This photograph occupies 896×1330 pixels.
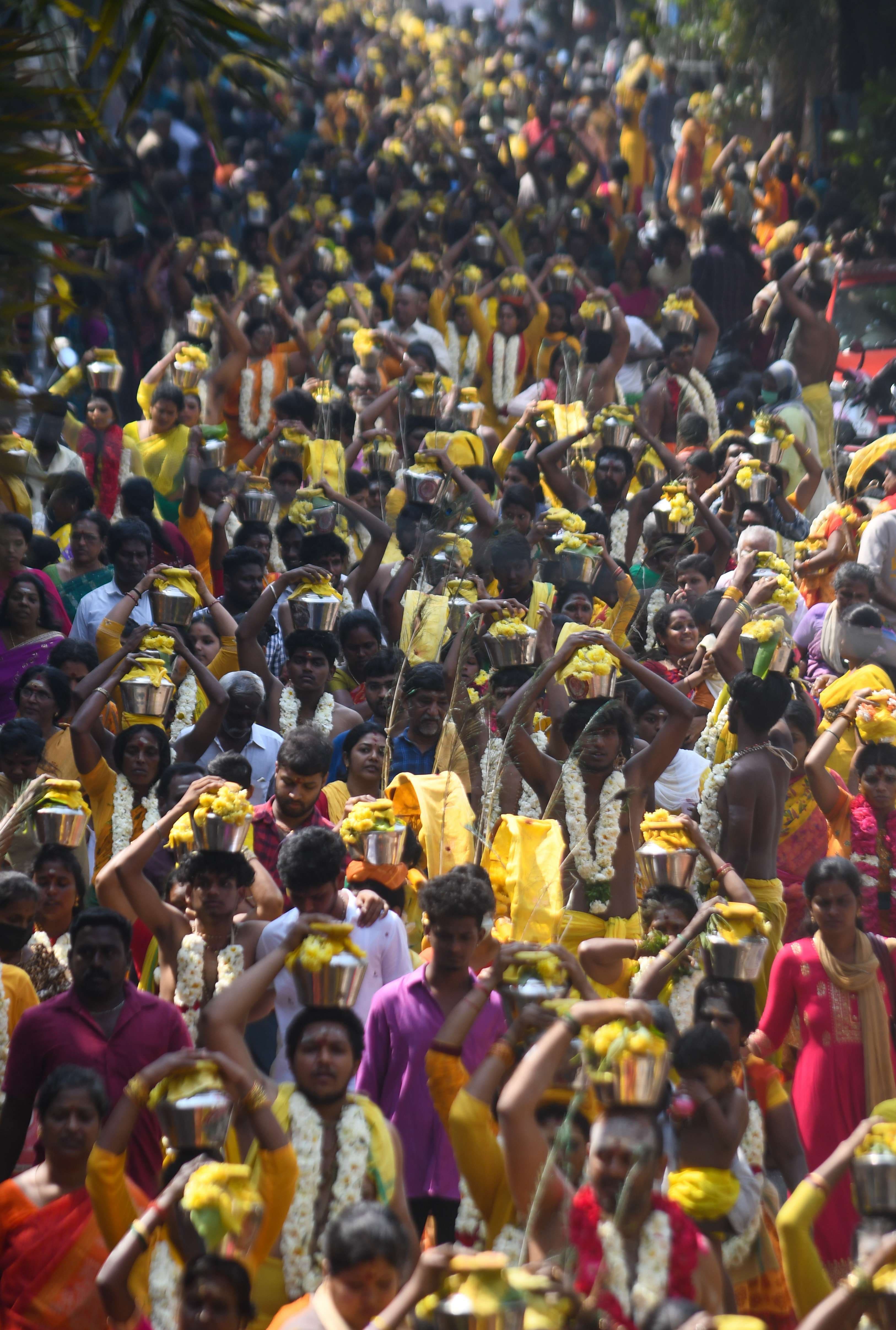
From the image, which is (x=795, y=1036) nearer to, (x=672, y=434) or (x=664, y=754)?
(x=664, y=754)

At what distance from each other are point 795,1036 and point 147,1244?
227 centimetres

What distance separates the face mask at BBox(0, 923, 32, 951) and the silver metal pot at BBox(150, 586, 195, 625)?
1955mm

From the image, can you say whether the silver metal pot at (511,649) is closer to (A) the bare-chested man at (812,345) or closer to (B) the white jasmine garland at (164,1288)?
(B) the white jasmine garland at (164,1288)

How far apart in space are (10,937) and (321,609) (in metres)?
2.26

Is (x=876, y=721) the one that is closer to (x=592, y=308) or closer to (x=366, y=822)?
(x=366, y=822)

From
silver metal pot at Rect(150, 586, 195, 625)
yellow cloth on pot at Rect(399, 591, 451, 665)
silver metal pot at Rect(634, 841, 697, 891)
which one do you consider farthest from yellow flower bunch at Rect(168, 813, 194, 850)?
yellow cloth on pot at Rect(399, 591, 451, 665)

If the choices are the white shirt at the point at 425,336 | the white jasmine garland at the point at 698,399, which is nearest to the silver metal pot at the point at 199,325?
the white shirt at the point at 425,336

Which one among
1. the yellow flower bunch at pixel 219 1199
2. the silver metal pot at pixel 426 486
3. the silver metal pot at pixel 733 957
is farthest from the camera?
the silver metal pot at pixel 426 486

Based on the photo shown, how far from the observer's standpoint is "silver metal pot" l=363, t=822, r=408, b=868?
5.31 m

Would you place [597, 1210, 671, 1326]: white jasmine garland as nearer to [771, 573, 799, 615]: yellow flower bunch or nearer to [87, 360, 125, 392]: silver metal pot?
[771, 573, 799, 615]: yellow flower bunch

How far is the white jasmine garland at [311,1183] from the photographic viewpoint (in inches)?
159

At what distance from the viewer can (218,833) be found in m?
5.04

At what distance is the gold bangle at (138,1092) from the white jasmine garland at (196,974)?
90 centimetres

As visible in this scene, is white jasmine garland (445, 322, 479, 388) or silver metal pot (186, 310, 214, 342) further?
white jasmine garland (445, 322, 479, 388)
